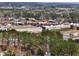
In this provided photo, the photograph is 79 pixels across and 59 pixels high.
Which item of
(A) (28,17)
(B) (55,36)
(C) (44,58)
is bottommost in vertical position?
(C) (44,58)

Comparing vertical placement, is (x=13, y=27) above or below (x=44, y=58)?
above

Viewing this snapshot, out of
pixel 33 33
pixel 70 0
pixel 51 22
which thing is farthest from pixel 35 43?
pixel 70 0

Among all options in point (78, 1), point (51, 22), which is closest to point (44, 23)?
point (51, 22)

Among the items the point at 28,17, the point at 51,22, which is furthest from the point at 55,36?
the point at 28,17

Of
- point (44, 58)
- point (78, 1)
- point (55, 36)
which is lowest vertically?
point (44, 58)

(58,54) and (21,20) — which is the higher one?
(21,20)

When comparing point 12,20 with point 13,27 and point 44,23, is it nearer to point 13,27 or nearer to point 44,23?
point 13,27

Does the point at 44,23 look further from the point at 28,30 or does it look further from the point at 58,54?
the point at 58,54

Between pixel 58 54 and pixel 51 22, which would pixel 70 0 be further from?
pixel 58 54
